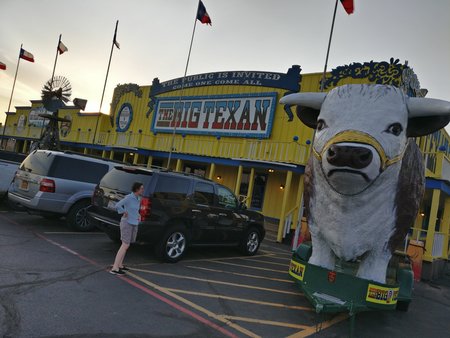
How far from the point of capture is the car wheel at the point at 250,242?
29.5ft

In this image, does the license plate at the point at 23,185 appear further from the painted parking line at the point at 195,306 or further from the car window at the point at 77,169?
the painted parking line at the point at 195,306

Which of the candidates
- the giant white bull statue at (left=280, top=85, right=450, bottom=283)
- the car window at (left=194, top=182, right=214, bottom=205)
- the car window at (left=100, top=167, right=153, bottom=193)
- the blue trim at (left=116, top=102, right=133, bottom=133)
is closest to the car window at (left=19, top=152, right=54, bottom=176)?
the car window at (left=100, top=167, right=153, bottom=193)

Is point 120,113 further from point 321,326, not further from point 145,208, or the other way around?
point 321,326

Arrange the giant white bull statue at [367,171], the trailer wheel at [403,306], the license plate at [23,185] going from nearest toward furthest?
the giant white bull statue at [367,171] < the trailer wheel at [403,306] < the license plate at [23,185]

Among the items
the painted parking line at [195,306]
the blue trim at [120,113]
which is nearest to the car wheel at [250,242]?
the painted parking line at [195,306]

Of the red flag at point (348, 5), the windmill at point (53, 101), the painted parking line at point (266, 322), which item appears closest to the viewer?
the painted parking line at point (266, 322)

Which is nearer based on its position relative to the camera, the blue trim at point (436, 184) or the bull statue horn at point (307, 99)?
the bull statue horn at point (307, 99)

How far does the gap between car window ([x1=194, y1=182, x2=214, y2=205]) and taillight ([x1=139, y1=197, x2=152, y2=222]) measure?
125 cm

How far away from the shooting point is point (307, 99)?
473 cm

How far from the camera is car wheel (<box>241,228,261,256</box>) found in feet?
29.5

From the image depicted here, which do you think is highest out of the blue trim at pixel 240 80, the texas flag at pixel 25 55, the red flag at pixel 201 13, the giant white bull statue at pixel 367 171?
the red flag at pixel 201 13

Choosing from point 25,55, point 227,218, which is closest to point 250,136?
point 227,218

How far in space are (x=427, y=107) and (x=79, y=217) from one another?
25.9 ft

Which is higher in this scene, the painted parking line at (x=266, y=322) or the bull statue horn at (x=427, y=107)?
the bull statue horn at (x=427, y=107)
